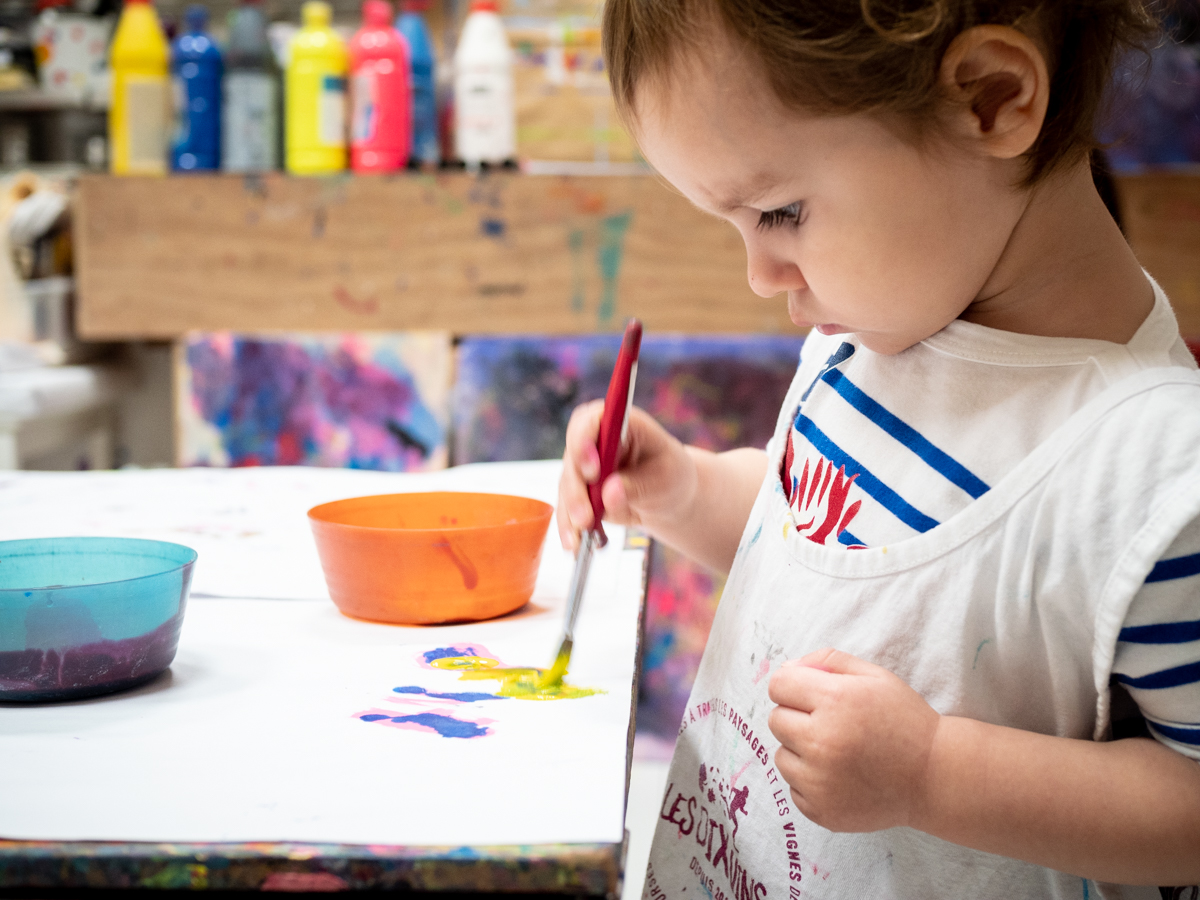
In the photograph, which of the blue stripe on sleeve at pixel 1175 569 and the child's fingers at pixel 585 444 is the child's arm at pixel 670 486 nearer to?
the child's fingers at pixel 585 444

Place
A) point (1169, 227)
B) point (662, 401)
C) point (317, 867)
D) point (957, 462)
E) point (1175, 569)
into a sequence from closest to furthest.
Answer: point (317, 867)
point (1175, 569)
point (957, 462)
point (1169, 227)
point (662, 401)

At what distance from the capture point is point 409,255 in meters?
1.80

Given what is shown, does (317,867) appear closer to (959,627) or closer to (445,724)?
(445,724)

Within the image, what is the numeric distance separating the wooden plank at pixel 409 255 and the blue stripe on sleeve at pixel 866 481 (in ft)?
3.53

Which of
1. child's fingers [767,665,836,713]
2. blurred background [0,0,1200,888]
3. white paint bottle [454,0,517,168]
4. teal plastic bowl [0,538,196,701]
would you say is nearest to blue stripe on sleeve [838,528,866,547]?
child's fingers [767,665,836,713]

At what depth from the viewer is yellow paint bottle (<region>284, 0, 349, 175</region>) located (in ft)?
5.80

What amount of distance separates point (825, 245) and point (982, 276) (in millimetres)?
99

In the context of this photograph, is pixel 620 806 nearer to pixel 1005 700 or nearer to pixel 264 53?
pixel 1005 700

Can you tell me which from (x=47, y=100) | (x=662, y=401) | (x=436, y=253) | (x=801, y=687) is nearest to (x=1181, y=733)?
(x=801, y=687)

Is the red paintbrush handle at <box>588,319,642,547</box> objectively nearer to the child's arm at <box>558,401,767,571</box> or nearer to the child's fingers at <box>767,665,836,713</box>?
the child's arm at <box>558,401,767,571</box>

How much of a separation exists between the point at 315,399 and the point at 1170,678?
1.63 m

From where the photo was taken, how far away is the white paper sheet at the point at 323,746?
0.40 m

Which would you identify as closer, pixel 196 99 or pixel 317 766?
pixel 317 766

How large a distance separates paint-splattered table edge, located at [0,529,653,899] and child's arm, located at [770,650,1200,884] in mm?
168
